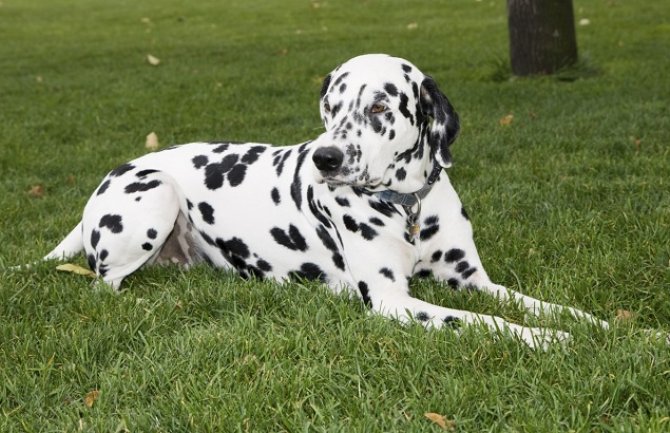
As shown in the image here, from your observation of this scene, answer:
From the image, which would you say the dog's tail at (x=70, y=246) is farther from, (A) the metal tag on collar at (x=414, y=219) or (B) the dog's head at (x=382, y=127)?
(A) the metal tag on collar at (x=414, y=219)

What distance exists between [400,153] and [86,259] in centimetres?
234

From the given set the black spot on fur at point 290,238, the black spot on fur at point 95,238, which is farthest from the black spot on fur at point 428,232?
the black spot on fur at point 95,238

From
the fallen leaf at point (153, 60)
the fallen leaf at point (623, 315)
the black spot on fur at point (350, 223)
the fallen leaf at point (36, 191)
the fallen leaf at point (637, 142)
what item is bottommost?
the fallen leaf at point (637, 142)

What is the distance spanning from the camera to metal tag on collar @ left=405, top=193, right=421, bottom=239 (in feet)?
14.2

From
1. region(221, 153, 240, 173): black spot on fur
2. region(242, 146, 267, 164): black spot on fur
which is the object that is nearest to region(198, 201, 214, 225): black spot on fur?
region(221, 153, 240, 173): black spot on fur

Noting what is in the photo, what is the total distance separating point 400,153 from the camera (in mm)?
4184

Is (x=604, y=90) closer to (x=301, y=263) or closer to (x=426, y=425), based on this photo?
(x=301, y=263)

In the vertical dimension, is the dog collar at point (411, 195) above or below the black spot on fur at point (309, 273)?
above


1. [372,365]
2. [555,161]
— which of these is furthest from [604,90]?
[372,365]

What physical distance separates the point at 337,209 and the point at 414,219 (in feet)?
1.38

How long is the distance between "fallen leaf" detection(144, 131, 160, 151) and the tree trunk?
203 inches

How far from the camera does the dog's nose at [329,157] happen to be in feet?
12.7

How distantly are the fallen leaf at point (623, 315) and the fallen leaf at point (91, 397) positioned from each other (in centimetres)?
236

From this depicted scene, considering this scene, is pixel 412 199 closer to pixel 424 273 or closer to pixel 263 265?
pixel 424 273
